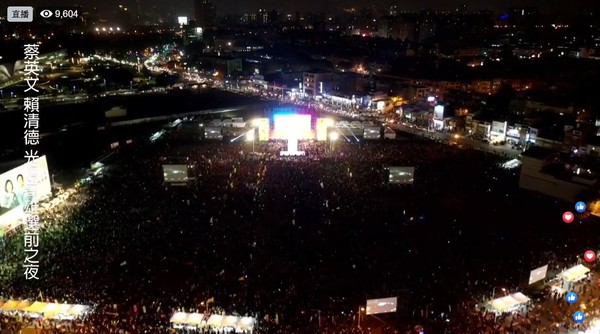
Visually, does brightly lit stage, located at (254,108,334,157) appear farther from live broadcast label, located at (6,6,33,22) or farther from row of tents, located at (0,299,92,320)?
row of tents, located at (0,299,92,320)

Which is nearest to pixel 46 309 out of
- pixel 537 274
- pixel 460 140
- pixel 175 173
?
pixel 175 173

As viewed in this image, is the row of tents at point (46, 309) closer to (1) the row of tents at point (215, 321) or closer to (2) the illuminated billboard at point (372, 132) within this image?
(1) the row of tents at point (215, 321)

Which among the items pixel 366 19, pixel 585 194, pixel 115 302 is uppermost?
pixel 366 19

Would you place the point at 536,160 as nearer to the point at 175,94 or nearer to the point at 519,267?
the point at 519,267

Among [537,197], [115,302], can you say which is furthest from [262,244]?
[537,197]

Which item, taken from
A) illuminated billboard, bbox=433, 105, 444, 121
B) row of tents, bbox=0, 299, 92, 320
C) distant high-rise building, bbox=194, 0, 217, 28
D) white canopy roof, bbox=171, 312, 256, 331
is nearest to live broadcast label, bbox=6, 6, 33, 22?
row of tents, bbox=0, 299, 92, 320

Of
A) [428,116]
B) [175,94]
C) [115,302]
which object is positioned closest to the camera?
[115,302]
